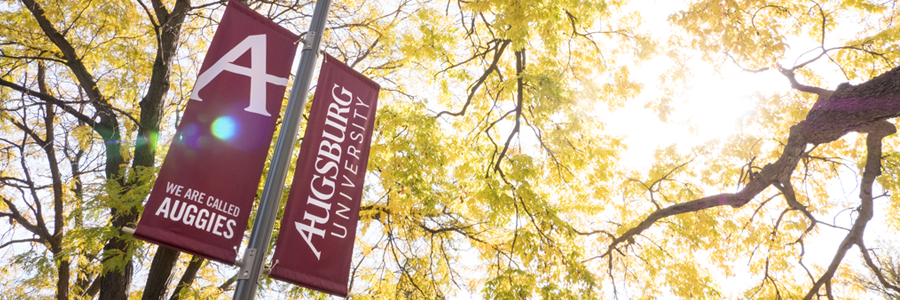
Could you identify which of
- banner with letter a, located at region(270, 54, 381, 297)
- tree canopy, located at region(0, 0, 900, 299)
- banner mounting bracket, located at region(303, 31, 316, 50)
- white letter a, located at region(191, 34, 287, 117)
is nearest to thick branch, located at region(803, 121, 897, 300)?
tree canopy, located at region(0, 0, 900, 299)

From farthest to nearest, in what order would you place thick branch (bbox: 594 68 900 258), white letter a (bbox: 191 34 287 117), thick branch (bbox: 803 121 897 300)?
thick branch (bbox: 803 121 897 300) → thick branch (bbox: 594 68 900 258) → white letter a (bbox: 191 34 287 117)

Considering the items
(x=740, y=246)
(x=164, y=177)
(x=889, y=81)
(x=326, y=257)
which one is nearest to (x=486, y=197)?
(x=326, y=257)

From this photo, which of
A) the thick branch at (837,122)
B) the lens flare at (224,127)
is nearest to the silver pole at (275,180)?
the lens flare at (224,127)

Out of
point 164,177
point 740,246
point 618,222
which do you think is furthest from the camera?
point 618,222

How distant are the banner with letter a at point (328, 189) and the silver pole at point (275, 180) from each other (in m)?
0.11

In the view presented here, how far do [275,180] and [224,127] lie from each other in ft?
1.69

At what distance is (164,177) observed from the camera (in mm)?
2775

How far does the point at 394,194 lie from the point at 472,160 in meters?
2.09

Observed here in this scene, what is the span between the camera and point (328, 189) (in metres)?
3.32

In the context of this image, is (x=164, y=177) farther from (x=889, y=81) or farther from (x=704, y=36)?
(x=889, y=81)

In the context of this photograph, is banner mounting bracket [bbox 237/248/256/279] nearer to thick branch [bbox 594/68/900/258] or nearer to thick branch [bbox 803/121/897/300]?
thick branch [bbox 594/68/900/258]

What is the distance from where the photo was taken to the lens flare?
9.71 ft

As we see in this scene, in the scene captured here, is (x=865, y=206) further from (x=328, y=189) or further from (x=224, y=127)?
(x=224, y=127)

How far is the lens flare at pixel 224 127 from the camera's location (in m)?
2.96
